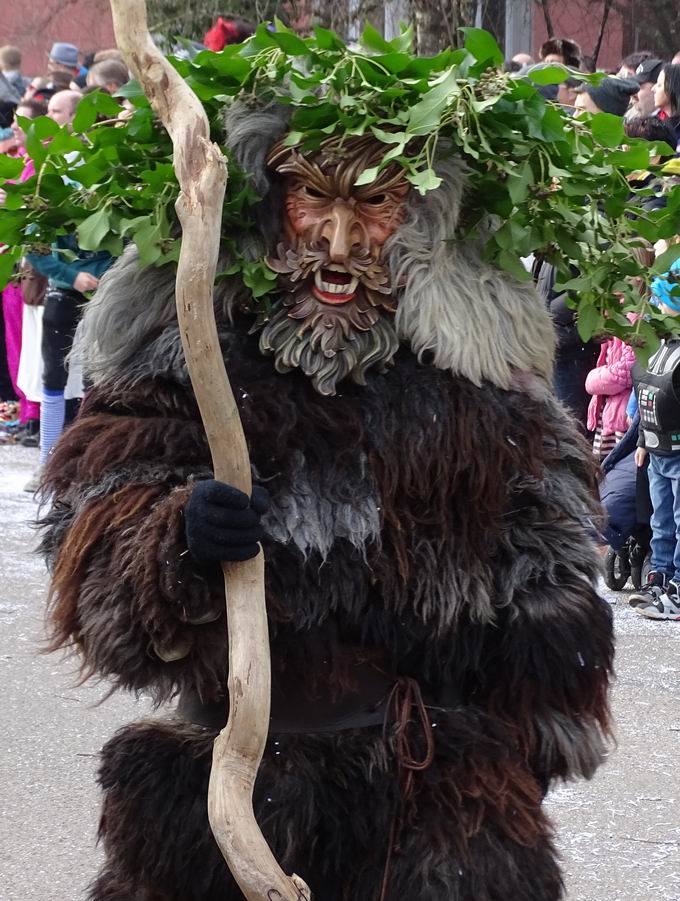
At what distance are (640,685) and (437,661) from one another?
2.79 metres

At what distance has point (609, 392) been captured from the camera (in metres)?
6.34

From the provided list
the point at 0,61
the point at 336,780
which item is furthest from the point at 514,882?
the point at 0,61

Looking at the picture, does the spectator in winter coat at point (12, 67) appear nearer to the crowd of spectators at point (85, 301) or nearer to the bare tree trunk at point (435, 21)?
the crowd of spectators at point (85, 301)

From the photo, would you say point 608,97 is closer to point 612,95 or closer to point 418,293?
point 612,95

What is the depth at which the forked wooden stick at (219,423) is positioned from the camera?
6.50 feet

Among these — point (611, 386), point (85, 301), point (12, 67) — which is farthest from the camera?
point (12, 67)

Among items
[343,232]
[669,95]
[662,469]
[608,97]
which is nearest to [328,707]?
[343,232]

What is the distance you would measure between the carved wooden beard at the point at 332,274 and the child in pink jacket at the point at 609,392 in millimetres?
3810

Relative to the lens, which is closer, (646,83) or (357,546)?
(357,546)

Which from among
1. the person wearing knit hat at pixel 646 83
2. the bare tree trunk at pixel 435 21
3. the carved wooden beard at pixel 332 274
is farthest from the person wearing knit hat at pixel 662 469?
the bare tree trunk at pixel 435 21

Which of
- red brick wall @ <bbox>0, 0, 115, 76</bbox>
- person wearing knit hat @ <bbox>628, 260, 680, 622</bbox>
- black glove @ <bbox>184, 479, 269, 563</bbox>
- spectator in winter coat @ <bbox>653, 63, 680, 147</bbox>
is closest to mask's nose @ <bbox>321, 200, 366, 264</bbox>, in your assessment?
black glove @ <bbox>184, 479, 269, 563</bbox>

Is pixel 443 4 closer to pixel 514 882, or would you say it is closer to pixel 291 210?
pixel 291 210

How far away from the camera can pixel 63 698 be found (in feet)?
16.1

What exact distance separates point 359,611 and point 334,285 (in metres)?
0.56
